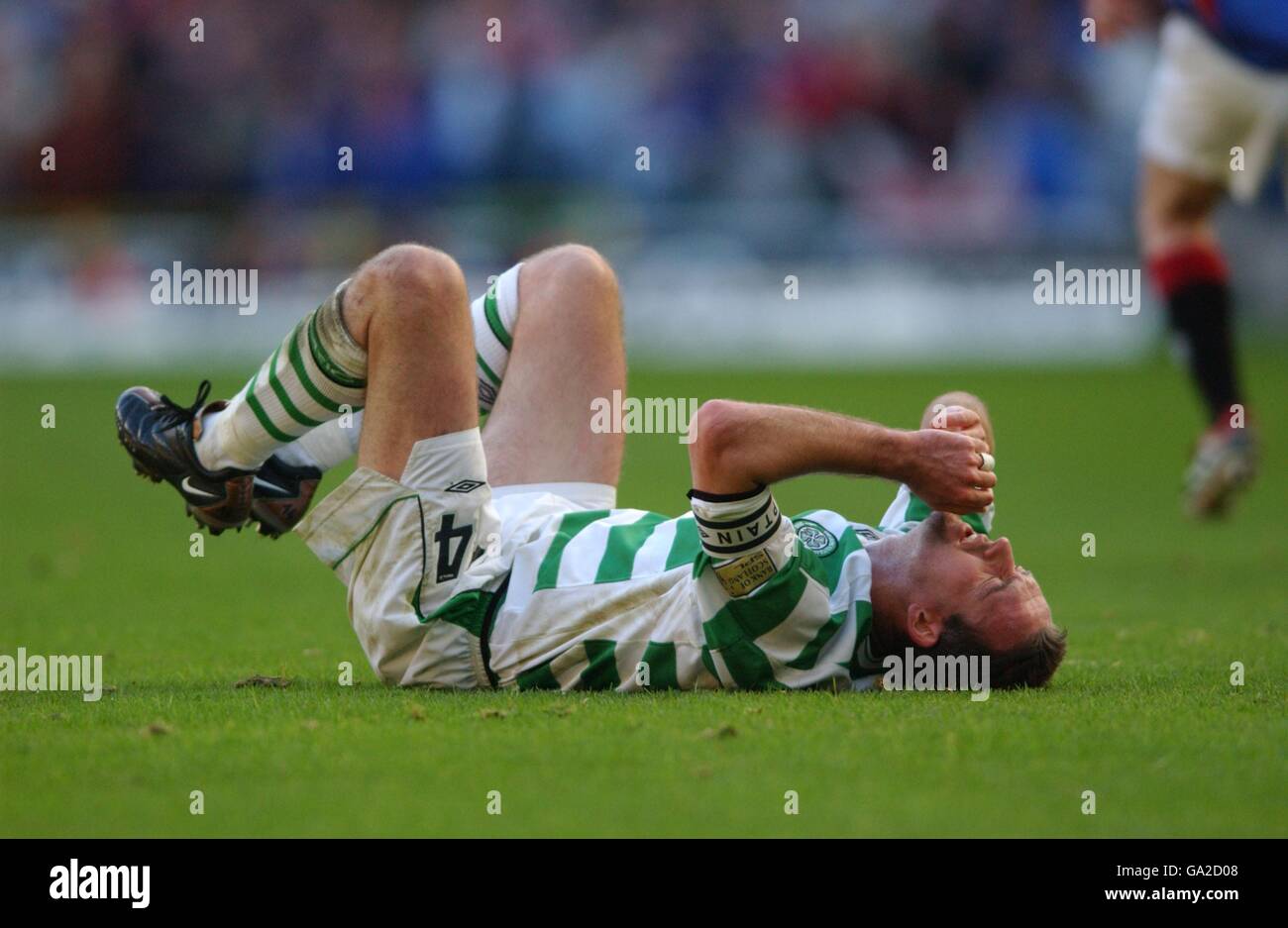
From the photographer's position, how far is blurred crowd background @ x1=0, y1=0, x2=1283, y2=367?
20594mm

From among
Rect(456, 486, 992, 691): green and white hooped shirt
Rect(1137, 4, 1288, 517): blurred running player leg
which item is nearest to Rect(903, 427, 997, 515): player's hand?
Rect(456, 486, 992, 691): green and white hooped shirt

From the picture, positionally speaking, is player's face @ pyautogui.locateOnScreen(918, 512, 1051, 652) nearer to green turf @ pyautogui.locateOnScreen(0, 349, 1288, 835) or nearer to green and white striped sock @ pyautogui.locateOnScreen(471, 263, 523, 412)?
green turf @ pyautogui.locateOnScreen(0, 349, 1288, 835)

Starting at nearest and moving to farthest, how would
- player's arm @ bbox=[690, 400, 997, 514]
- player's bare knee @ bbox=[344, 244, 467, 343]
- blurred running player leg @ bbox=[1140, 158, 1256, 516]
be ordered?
player's arm @ bbox=[690, 400, 997, 514] → player's bare knee @ bbox=[344, 244, 467, 343] → blurred running player leg @ bbox=[1140, 158, 1256, 516]

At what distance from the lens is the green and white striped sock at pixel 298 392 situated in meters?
4.78

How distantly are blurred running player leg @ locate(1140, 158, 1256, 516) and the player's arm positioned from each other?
3892 mm

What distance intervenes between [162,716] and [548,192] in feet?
56.6

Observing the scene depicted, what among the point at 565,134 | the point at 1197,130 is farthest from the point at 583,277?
the point at 565,134

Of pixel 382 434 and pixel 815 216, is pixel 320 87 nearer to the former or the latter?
pixel 815 216

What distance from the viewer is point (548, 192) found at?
21.4 meters

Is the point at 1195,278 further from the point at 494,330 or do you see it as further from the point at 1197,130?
the point at 494,330

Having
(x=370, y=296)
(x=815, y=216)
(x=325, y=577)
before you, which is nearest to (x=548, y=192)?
(x=815, y=216)

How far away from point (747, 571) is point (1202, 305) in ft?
15.0

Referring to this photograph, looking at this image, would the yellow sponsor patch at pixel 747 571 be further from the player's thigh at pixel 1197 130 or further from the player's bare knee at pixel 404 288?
the player's thigh at pixel 1197 130

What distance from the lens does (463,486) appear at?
15.7ft
